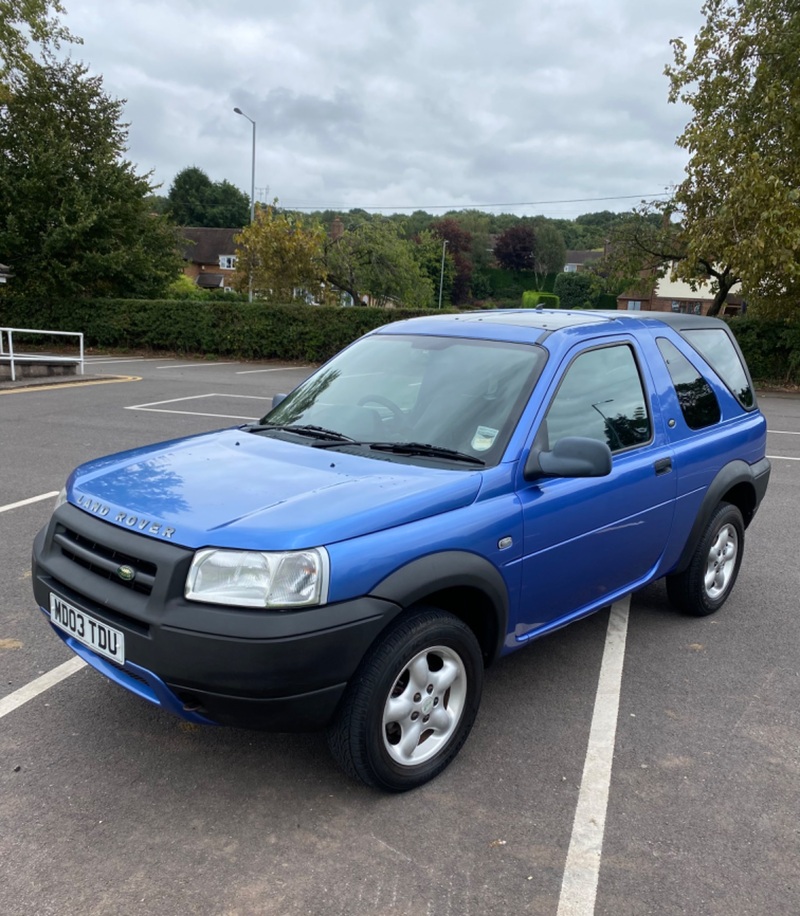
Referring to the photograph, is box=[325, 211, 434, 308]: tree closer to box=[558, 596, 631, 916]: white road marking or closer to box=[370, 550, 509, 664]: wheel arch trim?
box=[558, 596, 631, 916]: white road marking

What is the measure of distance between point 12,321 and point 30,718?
25251 mm

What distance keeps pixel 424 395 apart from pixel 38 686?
222cm

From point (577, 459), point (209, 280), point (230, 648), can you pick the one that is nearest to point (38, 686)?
point (230, 648)

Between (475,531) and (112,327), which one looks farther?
(112,327)

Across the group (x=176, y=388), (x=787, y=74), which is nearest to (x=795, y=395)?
(x=787, y=74)

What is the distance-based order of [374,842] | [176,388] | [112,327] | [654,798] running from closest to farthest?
[374,842], [654,798], [176,388], [112,327]

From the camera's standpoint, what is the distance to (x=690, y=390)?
4297 mm

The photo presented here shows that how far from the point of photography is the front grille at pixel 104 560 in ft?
8.57

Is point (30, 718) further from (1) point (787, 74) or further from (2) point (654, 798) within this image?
(1) point (787, 74)

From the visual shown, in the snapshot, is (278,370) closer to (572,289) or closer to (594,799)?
(594,799)

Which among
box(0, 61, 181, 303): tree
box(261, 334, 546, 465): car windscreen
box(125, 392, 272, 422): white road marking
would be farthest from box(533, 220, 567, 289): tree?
box(261, 334, 546, 465): car windscreen

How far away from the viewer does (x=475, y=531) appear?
2877mm

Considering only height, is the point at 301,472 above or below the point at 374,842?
above

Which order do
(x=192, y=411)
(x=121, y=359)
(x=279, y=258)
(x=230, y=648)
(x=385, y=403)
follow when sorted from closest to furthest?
(x=230, y=648)
(x=385, y=403)
(x=192, y=411)
(x=121, y=359)
(x=279, y=258)
